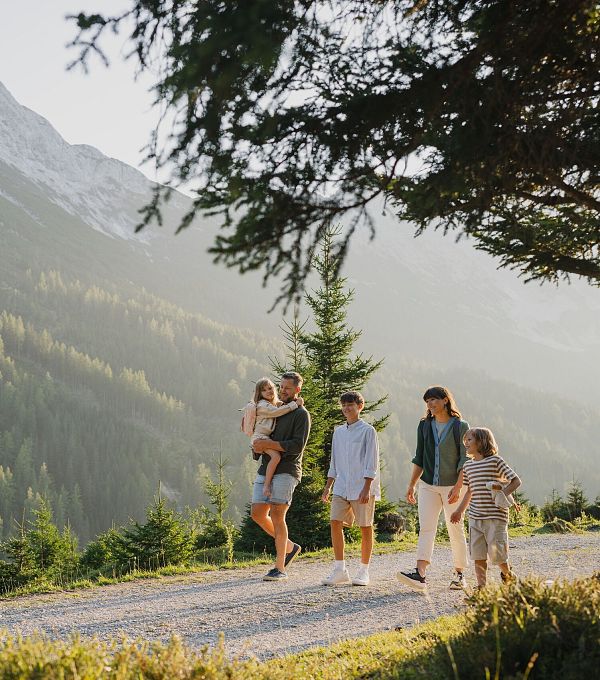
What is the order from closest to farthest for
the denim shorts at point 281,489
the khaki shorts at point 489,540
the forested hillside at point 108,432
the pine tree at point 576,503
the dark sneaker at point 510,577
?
the dark sneaker at point 510,577 < the khaki shorts at point 489,540 < the denim shorts at point 281,489 < the pine tree at point 576,503 < the forested hillside at point 108,432

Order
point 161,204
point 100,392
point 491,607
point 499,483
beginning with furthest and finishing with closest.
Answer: point 100,392, point 499,483, point 161,204, point 491,607

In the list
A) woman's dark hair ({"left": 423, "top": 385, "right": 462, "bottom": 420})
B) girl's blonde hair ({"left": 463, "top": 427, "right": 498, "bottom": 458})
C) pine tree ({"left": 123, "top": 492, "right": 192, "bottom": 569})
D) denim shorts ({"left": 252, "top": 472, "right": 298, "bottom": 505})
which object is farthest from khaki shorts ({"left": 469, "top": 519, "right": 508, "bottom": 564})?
pine tree ({"left": 123, "top": 492, "right": 192, "bottom": 569})

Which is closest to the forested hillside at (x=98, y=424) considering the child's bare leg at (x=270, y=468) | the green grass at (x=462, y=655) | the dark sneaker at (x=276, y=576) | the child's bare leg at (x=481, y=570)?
the dark sneaker at (x=276, y=576)

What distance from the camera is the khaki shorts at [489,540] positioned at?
6.24 m

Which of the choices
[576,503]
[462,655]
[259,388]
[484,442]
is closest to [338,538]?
[259,388]

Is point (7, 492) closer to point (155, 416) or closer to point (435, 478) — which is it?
point (155, 416)

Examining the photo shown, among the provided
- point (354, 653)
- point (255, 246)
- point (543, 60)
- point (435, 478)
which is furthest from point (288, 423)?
point (543, 60)

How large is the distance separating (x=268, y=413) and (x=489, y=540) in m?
2.75

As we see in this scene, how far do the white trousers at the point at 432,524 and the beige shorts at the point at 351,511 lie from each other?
57cm

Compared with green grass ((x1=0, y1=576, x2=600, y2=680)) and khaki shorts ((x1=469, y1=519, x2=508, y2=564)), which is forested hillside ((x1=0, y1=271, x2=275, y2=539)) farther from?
green grass ((x1=0, y1=576, x2=600, y2=680))

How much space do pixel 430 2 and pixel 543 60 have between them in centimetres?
84

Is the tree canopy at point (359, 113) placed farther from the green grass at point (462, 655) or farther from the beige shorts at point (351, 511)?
the beige shorts at point (351, 511)

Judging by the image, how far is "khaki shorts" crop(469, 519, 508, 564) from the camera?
6238 mm

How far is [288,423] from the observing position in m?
7.84
